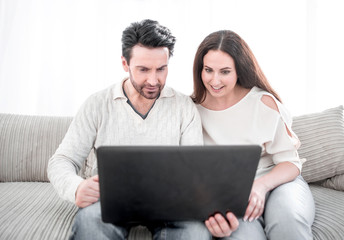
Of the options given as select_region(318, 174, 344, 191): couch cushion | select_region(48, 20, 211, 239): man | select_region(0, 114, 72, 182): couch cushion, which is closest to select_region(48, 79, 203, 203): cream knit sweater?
select_region(48, 20, 211, 239): man

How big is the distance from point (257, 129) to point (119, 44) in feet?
4.47

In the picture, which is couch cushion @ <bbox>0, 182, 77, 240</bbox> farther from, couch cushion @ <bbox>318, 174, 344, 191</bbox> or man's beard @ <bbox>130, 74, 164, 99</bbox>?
couch cushion @ <bbox>318, 174, 344, 191</bbox>

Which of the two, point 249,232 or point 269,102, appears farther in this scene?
point 269,102

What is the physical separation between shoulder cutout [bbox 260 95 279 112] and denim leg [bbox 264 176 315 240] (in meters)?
0.34

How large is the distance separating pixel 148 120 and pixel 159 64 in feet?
0.75

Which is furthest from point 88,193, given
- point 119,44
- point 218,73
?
point 119,44

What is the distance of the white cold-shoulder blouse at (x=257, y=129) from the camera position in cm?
140

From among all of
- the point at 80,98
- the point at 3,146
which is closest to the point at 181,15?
the point at 80,98

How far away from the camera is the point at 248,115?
57.9 inches

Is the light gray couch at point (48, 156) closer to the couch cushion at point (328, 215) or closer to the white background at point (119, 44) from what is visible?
the couch cushion at point (328, 215)

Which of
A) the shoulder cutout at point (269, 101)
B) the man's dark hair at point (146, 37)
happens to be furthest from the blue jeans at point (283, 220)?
the man's dark hair at point (146, 37)

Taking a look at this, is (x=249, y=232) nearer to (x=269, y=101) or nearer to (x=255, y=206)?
(x=255, y=206)

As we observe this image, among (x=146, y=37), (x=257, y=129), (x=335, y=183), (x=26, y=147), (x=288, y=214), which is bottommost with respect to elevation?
(x=335, y=183)

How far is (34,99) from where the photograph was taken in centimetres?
237
